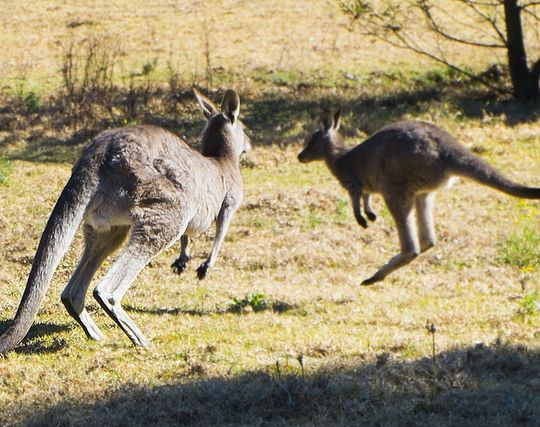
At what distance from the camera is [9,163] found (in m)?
12.4

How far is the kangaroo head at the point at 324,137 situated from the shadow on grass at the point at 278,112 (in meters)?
2.76

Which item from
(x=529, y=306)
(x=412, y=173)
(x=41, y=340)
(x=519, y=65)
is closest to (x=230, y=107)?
(x=412, y=173)

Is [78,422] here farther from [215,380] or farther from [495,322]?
[495,322]

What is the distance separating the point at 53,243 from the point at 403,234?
378cm

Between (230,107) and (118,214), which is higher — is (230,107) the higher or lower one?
the higher one

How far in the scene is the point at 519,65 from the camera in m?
15.6

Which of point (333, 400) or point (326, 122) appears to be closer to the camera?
point (333, 400)

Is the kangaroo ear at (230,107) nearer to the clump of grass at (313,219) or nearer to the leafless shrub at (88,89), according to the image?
the clump of grass at (313,219)

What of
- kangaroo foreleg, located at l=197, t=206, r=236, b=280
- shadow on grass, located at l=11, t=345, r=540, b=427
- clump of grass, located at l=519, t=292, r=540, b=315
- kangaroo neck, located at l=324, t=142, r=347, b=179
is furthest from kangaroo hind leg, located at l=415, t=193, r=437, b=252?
shadow on grass, located at l=11, t=345, r=540, b=427

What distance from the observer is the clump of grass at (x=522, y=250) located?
368 inches

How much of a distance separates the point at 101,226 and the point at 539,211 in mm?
6101

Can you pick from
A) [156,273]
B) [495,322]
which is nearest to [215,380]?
[495,322]

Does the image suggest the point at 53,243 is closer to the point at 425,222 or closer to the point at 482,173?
the point at 482,173

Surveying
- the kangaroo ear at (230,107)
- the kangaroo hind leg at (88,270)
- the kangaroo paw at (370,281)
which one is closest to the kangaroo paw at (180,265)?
the kangaroo hind leg at (88,270)
